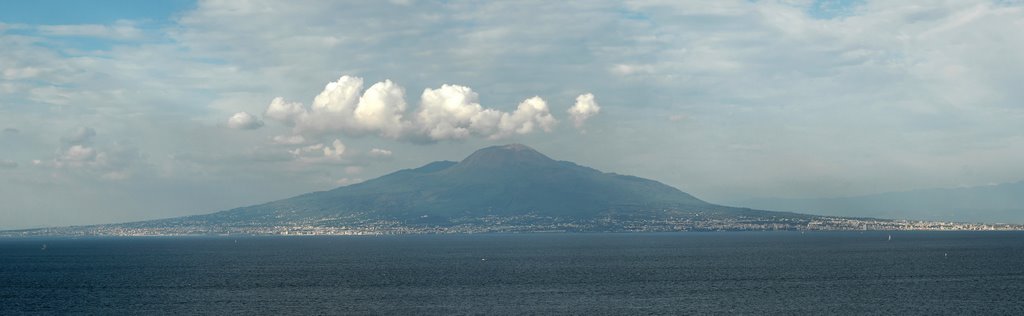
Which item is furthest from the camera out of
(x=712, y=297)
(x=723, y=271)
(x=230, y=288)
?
(x=723, y=271)

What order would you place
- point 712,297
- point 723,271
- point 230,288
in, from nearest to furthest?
point 712,297 → point 230,288 → point 723,271

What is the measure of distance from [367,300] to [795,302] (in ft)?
180

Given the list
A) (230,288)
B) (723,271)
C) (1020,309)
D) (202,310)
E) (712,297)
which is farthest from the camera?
(723,271)

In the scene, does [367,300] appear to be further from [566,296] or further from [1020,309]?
[1020,309]

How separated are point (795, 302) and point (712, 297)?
1080 cm

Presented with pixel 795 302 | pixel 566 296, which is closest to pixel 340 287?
pixel 566 296

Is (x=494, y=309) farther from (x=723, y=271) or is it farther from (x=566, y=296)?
(x=723, y=271)

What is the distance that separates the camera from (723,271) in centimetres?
17688

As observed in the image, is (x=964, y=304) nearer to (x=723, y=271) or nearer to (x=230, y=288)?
(x=723, y=271)

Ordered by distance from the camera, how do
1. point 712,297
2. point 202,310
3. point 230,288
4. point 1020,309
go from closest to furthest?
point 1020,309, point 202,310, point 712,297, point 230,288

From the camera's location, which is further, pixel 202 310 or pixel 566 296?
pixel 566 296

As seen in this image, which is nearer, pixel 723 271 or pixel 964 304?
pixel 964 304

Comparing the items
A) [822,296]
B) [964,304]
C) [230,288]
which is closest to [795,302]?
[822,296]

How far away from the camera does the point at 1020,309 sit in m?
107
